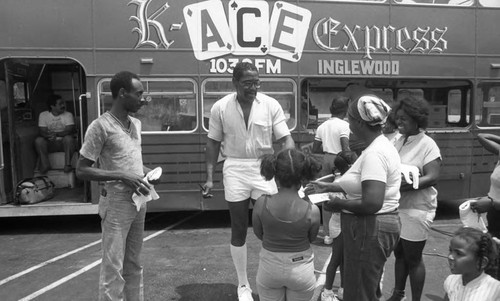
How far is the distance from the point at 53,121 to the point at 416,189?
6.21 metres

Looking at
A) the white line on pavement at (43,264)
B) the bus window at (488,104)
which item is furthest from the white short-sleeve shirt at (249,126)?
the bus window at (488,104)

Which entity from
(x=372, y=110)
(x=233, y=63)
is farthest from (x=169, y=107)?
(x=372, y=110)

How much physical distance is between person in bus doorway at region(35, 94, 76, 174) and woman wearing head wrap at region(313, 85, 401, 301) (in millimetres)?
5933

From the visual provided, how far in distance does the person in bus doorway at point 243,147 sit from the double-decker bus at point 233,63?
8.69 feet

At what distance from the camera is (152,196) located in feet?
10.5

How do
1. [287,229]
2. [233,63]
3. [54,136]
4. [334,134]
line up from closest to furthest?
[287,229], [334,134], [233,63], [54,136]

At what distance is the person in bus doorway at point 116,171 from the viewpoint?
299 cm

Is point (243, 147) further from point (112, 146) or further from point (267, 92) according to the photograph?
point (267, 92)

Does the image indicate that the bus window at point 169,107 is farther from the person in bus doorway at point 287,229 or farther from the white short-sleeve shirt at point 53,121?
the person in bus doorway at point 287,229

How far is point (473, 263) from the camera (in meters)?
2.38

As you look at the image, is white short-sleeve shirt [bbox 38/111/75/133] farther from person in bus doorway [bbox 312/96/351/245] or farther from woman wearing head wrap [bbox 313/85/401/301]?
woman wearing head wrap [bbox 313/85/401/301]

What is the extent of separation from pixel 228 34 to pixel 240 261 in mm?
3625

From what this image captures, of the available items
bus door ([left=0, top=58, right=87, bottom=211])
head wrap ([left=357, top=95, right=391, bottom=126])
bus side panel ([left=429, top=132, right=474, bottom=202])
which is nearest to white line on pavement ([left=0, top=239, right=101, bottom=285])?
bus door ([left=0, top=58, right=87, bottom=211])

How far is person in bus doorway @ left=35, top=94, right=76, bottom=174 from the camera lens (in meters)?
7.32
